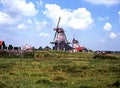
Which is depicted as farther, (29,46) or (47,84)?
(29,46)

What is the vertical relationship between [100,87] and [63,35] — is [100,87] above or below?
below

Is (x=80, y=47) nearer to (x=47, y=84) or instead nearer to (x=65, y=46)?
(x=65, y=46)

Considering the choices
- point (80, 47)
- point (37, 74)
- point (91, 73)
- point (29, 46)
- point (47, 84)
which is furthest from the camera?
point (80, 47)

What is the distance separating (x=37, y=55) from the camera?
91188mm

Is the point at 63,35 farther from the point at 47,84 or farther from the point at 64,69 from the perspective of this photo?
the point at 47,84

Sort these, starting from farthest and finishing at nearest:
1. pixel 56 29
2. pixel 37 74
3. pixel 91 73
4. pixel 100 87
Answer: pixel 56 29 → pixel 91 73 → pixel 37 74 → pixel 100 87

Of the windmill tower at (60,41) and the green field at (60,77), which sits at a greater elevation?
the windmill tower at (60,41)

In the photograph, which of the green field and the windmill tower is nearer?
the green field

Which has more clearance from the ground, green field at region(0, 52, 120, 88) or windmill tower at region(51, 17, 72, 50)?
windmill tower at region(51, 17, 72, 50)

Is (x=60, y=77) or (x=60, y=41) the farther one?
(x=60, y=41)

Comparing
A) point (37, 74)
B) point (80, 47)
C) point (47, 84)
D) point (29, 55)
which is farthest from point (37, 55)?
point (80, 47)

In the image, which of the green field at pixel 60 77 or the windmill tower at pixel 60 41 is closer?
the green field at pixel 60 77

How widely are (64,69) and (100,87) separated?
19.5 m

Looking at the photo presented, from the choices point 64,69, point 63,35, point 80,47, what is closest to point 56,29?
point 63,35
